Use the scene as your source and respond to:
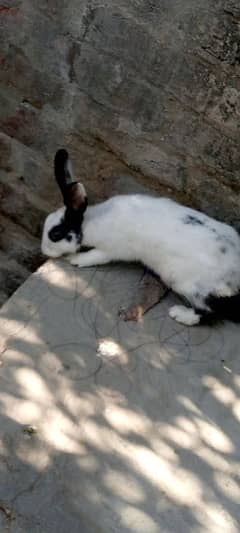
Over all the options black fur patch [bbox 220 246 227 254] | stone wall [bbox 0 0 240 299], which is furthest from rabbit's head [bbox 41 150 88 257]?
black fur patch [bbox 220 246 227 254]

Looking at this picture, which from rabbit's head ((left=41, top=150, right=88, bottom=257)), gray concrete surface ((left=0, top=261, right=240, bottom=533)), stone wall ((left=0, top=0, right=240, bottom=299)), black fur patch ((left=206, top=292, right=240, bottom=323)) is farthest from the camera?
rabbit's head ((left=41, top=150, right=88, bottom=257))

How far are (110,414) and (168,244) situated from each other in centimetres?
104

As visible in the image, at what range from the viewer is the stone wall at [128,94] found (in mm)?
3570

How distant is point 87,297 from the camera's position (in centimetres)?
356

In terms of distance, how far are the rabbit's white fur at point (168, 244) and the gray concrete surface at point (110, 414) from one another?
0.39 feet

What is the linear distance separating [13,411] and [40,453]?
9.7 inches

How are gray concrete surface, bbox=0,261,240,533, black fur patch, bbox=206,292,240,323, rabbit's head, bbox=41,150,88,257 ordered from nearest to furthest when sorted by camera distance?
gray concrete surface, bbox=0,261,240,533
black fur patch, bbox=206,292,240,323
rabbit's head, bbox=41,150,88,257

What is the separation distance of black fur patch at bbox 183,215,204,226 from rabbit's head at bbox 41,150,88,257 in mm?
604

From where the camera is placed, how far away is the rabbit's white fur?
3449 mm

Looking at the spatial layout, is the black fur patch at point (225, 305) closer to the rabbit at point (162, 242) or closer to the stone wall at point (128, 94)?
the rabbit at point (162, 242)

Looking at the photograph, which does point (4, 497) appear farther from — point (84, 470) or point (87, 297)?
point (87, 297)

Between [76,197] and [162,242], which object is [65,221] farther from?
[162,242]

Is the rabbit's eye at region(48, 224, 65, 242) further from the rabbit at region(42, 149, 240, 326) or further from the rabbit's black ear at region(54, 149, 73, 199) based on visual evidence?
the rabbit's black ear at region(54, 149, 73, 199)

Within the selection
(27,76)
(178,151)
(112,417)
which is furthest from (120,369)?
(27,76)
